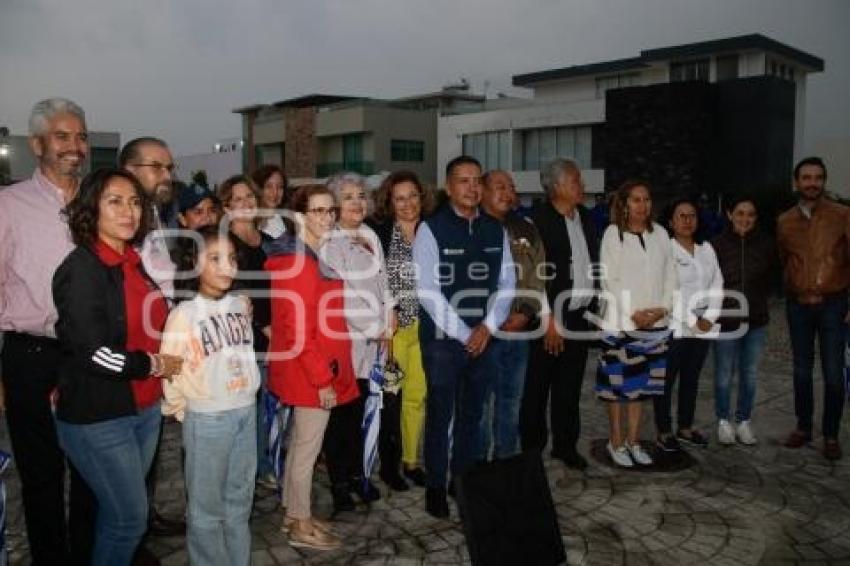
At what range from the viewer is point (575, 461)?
5.26 meters

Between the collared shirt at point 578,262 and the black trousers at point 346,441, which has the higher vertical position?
the collared shirt at point 578,262

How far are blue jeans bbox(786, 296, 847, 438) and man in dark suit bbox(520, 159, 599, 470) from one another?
6.35 feet

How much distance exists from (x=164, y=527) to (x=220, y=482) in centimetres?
133

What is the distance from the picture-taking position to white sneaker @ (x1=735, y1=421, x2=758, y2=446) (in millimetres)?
5801

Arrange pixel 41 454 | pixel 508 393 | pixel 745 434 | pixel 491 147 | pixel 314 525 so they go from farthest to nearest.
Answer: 1. pixel 491 147
2. pixel 745 434
3. pixel 508 393
4. pixel 314 525
5. pixel 41 454

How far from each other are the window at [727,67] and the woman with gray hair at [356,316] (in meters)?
33.1

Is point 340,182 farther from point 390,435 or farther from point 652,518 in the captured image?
point 652,518

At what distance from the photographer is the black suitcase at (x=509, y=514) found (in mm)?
2963

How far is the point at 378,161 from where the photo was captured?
44.0m

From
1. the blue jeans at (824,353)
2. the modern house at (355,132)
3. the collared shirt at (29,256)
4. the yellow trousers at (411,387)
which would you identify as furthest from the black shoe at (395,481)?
the modern house at (355,132)

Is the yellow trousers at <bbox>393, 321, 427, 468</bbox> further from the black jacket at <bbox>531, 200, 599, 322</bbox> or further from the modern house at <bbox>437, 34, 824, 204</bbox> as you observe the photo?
the modern house at <bbox>437, 34, 824, 204</bbox>

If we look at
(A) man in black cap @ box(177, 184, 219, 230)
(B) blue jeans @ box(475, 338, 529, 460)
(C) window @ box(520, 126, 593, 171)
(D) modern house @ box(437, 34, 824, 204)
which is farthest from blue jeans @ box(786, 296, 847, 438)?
(C) window @ box(520, 126, 593, 171)

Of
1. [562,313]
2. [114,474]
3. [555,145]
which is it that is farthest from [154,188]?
[555,145]

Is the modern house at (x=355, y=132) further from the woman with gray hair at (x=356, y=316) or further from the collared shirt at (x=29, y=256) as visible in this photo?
the collared shirt at (x=29, y=256)
